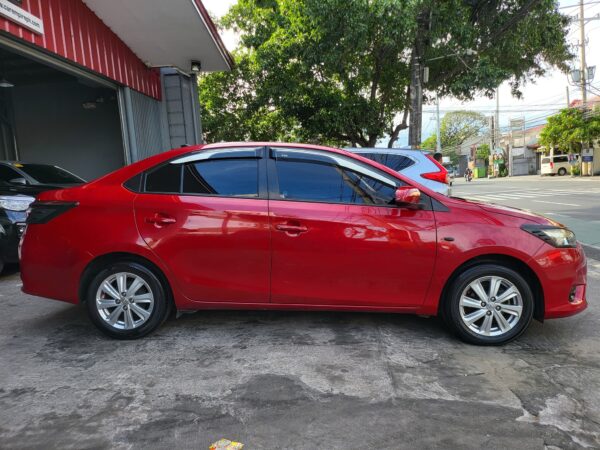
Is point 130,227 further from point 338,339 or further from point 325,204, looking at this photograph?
point 338,339

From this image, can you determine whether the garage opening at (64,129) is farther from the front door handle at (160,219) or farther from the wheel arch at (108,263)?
the front door handle at (160,219)

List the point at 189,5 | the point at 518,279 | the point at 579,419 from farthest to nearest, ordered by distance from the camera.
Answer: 1. the point at 189,5
2. the point at 518,279
3. the point at 579,419

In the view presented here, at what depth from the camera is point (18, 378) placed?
3029 mm

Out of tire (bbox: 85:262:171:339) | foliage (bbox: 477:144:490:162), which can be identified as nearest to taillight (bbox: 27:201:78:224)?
tire (bbox: 85:262:171:339)

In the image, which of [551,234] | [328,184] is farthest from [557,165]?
[328,184]

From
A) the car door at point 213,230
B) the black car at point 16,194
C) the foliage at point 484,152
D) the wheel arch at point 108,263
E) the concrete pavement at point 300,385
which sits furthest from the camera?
the foliage at point 484,152

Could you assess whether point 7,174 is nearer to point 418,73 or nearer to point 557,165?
point 418,73

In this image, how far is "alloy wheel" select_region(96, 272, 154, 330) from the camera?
11.6ft

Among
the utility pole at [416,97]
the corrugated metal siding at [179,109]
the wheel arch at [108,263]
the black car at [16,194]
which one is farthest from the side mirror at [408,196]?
the utility pole at [416,97]

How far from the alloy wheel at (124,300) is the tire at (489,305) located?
2.44m

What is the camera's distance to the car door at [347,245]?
3.37 m

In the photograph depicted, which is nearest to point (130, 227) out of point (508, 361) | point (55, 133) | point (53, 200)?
point (53, 200)

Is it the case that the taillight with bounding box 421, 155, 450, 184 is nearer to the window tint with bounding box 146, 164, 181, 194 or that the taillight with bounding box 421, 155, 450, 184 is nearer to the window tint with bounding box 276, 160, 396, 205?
the window tint with bounding box 276, 160, 396, 205

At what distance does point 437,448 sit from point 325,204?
1863 mm
